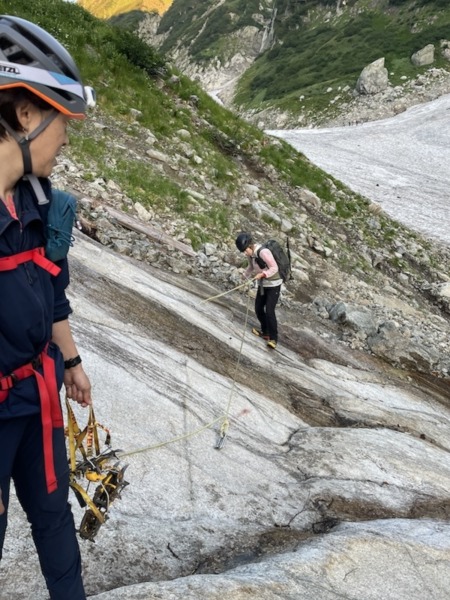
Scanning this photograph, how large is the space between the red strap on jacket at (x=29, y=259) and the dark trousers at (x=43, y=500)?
30.4 inches

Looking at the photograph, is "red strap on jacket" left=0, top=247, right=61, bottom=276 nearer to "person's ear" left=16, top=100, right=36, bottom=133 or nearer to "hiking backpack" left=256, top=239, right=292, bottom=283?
"person's ear" left=16, top=100, right=36, bottom=133

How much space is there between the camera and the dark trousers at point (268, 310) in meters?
10.6

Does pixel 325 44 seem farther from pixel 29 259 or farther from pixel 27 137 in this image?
pixel 29 259

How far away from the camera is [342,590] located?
405 cm

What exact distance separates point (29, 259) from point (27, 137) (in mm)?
575

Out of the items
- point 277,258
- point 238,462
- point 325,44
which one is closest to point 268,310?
point 277,258

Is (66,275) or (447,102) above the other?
(447,102)

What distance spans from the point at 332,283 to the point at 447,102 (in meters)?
51.6

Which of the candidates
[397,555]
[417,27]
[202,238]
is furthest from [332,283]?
[417,27]

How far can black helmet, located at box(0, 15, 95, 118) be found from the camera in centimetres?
231

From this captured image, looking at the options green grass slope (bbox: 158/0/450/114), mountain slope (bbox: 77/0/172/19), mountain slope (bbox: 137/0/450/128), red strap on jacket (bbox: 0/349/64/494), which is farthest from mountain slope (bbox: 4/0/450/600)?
mountain slope (bbox: 77/0/172/19)

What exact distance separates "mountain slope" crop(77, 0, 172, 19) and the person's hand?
8036 inches

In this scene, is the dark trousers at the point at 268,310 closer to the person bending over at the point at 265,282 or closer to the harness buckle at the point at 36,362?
the person bending over at the point at 265,282

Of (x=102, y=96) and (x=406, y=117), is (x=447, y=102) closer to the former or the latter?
(x=406, y=117)
